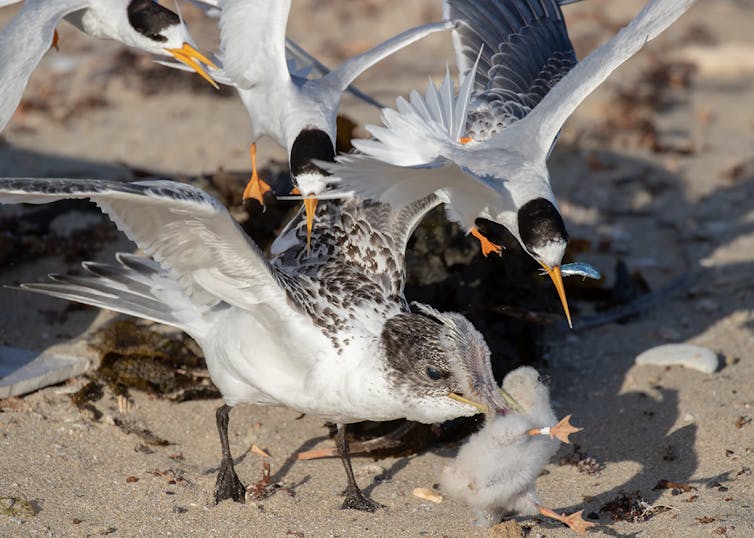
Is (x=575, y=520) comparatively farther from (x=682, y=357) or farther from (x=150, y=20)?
(x=150, y=20)

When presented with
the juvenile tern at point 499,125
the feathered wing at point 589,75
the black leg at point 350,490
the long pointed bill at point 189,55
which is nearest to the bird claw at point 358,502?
the black leg at point 350,490

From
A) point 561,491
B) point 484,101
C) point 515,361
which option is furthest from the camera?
point 484,101

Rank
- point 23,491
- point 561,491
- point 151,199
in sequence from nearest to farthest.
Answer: point 151,199, point 23,491, point 561,491

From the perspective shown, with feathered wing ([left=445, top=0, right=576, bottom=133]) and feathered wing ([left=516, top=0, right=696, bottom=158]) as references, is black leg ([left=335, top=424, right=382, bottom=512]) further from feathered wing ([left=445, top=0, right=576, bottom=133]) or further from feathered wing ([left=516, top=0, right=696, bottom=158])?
feathered wing ([left=445, top=0, right=576, bottom=133])

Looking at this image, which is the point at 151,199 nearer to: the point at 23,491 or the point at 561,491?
the point at 23,491

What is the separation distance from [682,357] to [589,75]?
4.19ft

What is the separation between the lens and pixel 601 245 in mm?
6273

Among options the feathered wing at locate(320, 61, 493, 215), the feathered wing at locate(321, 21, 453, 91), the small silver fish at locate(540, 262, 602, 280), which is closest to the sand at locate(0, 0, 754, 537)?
the small silver fish at locate(540, 262, 602, 280)

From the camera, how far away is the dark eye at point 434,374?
3.73 meters

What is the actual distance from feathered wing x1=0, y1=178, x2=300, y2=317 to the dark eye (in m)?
0.52

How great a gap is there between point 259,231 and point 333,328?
1.54m

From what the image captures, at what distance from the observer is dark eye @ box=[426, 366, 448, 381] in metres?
3.73

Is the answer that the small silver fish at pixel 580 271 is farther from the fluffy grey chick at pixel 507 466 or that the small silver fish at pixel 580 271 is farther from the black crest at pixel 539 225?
the fluffy grey chick at pixel 507 466

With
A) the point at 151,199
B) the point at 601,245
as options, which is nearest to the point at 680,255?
the point at 601,245
